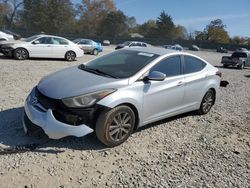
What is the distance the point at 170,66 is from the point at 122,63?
947 mm

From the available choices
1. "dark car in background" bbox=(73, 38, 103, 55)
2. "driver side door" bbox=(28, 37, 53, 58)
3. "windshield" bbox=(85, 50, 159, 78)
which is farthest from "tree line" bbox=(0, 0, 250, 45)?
"windshield" bbox=(85, 50, 159, 78)

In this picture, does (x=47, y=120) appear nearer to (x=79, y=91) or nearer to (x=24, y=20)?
(x=79, y=91)

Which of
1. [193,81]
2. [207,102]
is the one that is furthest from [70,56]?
[193,81]

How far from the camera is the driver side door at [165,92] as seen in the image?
521 cm

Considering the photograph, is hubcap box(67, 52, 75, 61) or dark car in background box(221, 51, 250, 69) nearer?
hubcap box(67, 52, 75, 61)

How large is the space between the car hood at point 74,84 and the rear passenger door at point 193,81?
1773 mm

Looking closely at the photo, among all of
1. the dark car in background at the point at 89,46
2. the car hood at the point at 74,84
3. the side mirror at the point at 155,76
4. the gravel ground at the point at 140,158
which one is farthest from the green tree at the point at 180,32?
the car hood at the point at 74,84

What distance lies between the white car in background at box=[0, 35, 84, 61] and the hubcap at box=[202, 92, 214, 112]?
1099cm

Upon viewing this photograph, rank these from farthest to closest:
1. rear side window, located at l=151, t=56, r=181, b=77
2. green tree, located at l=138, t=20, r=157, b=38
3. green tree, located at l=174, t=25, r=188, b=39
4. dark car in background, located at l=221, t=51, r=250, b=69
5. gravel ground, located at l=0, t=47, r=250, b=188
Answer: green tree, located at l=138, t=20, r=157, b=38
green tree, located at l=174, t=25, r=188, b=39
dark car in background, located at l=221, t=51, r=250, b=69
rear side window, located at l=151, t=56, r=181, b=77
gravel ground, located at l=0, t=47, r=250, b=188

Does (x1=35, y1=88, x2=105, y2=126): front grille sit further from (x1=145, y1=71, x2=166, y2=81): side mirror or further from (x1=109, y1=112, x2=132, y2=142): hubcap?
(x1=145, y1=71, x2=166, y2=81): side mirror

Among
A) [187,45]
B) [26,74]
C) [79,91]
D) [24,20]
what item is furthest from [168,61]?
[24,20]

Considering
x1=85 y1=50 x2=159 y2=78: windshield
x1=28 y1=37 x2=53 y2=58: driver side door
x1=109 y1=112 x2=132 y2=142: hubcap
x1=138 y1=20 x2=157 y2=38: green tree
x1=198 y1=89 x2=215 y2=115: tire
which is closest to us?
x1=109 y1=112 x2=132 y2=142: hubcap

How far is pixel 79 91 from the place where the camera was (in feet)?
14.8

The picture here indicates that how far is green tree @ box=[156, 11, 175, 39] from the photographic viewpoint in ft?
308
